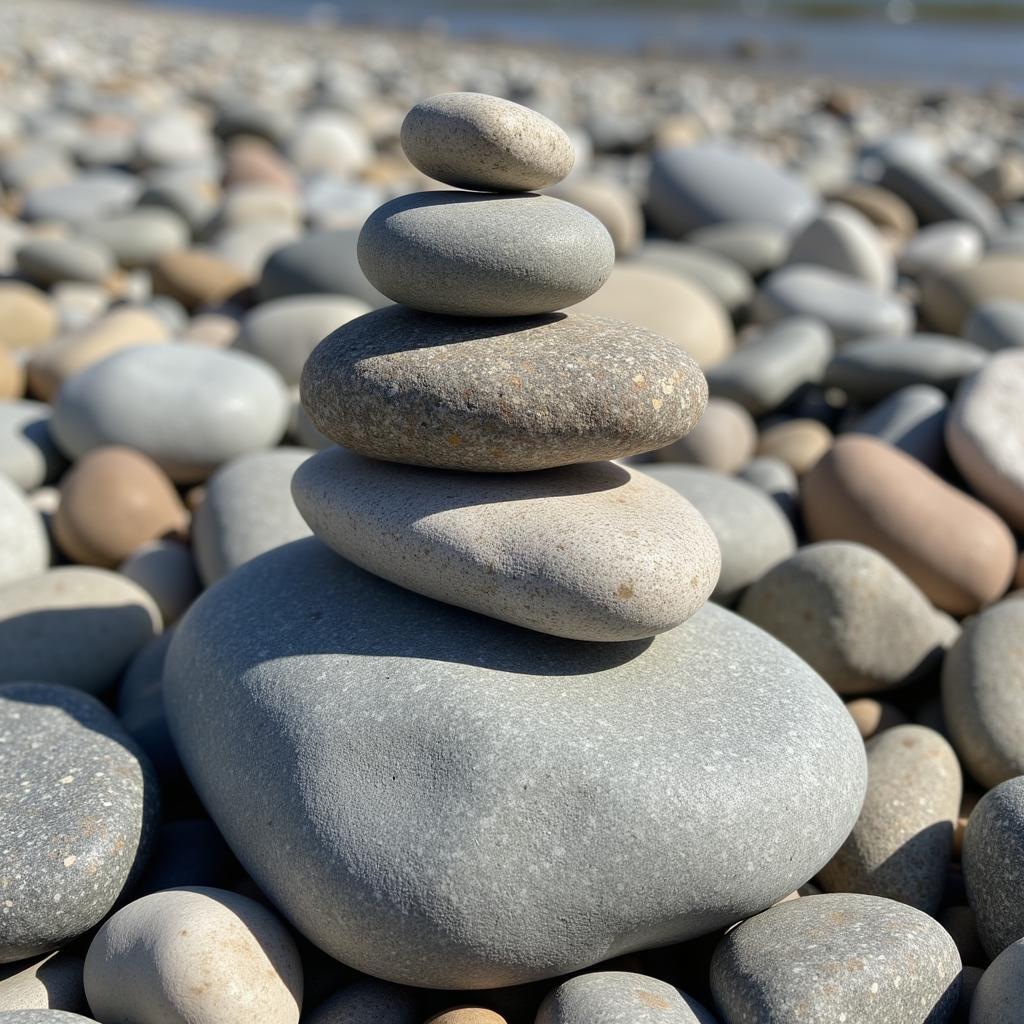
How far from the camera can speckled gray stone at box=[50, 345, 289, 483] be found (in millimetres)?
4500

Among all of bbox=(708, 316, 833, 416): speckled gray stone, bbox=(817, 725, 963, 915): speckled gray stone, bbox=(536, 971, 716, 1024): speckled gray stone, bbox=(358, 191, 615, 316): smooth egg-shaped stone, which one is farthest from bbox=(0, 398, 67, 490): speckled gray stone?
bbox=(817, 725, 963, 915): speckled gray stone

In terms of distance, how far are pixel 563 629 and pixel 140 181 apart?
786 centimetres

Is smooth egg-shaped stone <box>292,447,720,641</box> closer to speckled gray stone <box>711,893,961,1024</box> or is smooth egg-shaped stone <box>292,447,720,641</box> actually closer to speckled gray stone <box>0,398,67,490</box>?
speckled gray stone <box>711,893,961,1024</box>

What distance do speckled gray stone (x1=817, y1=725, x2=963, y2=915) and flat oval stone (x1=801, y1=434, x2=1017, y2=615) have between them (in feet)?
3.37

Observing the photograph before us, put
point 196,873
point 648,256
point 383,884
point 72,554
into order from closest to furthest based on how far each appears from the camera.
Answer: point 383,884, point 196,873, point 72,554, point 648,256

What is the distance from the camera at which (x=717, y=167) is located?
27.5ft

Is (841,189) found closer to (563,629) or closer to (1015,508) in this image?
(1015,508)

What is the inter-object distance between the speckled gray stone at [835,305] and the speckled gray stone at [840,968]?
4.06 metres

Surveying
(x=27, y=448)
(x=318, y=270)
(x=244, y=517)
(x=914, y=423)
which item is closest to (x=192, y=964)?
(x=244, y=517)

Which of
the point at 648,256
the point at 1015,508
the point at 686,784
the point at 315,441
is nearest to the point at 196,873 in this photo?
the point at 686,784

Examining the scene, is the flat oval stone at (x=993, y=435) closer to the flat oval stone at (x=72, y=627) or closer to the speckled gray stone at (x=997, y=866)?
the speckled gray stone at (x=997, y=866)

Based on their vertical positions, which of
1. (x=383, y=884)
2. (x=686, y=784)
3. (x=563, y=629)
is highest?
(x=563, y=629)

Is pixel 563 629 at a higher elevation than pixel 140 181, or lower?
higher

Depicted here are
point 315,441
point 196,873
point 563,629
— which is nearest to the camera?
point 563,629
